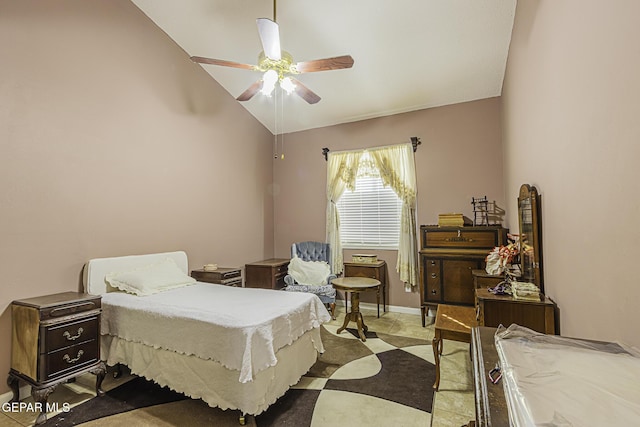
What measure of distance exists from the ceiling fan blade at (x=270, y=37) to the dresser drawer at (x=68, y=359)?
2.74 m

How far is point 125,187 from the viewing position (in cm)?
323

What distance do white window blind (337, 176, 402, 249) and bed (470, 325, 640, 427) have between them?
3703 mm

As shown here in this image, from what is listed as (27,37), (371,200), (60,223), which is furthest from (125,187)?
(371,200)

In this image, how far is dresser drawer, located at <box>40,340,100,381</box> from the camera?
215 cm

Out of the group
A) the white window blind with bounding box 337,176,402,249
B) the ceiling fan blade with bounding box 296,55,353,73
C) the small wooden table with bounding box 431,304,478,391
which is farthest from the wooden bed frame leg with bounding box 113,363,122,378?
the white window blind with bounding box 337,176,402,249

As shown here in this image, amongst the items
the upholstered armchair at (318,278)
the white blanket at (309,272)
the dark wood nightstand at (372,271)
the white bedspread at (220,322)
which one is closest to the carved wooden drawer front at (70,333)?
the white bedspread at (220,322)

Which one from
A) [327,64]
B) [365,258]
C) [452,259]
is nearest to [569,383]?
[327,64]

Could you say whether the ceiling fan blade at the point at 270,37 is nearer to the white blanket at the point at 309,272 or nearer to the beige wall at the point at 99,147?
the beige wall at the point at 99,147

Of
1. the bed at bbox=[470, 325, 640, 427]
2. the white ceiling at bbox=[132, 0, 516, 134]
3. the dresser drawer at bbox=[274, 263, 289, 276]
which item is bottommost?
the dresser drawer at bbox=[274, 263, 289, 276]

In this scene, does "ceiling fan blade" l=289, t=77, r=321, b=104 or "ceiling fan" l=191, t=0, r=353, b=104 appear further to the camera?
"ceiling fan blade" l=289, t=77, r=321, b=104

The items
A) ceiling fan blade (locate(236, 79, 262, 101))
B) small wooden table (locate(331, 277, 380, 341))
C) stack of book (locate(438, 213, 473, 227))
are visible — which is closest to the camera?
ceiling fan blade (locate(236, 79, 262, 101))

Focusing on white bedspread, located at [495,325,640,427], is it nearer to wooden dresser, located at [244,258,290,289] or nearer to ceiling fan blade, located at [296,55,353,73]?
ceiling fan blade, located at [296,55,353,73]

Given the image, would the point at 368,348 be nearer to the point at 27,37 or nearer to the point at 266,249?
the point at 266,249

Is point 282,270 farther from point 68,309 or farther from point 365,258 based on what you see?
point 68,309
